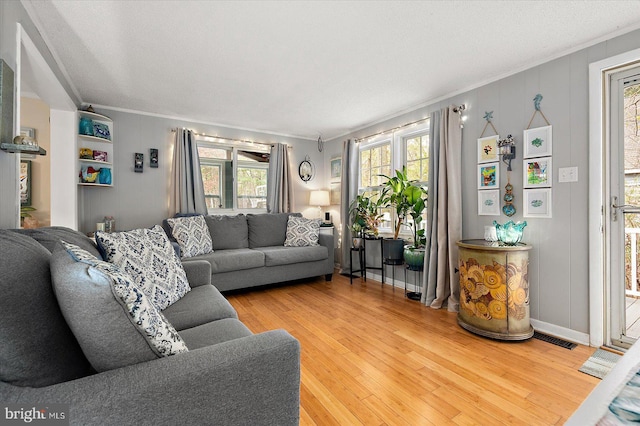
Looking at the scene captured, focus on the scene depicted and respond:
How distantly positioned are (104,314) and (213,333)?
2.19 feet

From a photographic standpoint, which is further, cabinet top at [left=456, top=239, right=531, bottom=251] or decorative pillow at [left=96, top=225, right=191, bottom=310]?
cabinet top at [left=456, top=239, right=531, bottom=251]

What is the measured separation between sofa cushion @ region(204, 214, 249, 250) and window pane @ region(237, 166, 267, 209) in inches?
20.0

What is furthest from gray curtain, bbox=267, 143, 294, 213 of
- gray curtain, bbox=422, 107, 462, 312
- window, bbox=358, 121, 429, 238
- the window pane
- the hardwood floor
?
gray curtain, bbox=422, 107, 462, 312

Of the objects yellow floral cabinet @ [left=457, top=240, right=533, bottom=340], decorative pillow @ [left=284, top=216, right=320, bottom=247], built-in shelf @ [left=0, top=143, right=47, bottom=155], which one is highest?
built-in shelf @ [left=0, top=143, right=47, bottom=155]

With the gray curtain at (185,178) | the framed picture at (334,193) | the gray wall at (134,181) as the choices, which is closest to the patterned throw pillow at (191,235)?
the gray curtain at (185,178)

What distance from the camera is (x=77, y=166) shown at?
10.4 feet

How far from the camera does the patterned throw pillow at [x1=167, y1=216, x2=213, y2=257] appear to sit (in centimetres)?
345

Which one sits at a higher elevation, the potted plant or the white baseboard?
the potted plant

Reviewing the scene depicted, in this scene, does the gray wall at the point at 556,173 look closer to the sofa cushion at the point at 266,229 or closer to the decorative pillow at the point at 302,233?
the decorative pillow at the point at 302,233

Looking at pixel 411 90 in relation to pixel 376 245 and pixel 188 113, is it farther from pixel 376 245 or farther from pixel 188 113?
pixel 188 113

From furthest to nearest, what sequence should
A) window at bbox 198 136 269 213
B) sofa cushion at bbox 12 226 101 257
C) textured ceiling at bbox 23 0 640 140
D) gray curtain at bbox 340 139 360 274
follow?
1. gray curtain at bbox 340 139 360 274
2. window at bbox 198 136 269 213
3. textured ceiling at bbox 23 0 640 140
4. sofa cushion at bbox 12 226 101 257

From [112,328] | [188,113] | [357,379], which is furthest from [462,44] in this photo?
[188,113]

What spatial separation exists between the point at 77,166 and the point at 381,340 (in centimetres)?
364

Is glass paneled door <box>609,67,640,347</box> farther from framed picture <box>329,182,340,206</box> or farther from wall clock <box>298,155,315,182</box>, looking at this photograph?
wall clock <box>298,155,315,182</box>
